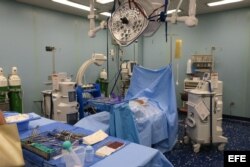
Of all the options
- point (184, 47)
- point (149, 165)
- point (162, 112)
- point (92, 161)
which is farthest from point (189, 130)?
point (184, 47)

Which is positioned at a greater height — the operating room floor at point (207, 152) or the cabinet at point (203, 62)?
the cabinet at point (203, 62)

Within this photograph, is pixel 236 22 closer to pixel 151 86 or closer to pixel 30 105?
pixel 151 86

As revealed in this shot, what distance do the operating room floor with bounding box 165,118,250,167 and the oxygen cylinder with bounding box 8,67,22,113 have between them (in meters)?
2.97

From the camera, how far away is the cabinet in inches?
196

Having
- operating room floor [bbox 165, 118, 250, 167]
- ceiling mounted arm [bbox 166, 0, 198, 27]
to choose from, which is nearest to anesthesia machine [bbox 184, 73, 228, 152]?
operating room floor [bbox 165, 118, 250, 167]

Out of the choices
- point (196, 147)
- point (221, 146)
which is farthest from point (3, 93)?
point (221, 146)

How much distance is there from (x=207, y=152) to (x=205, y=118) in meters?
0.58

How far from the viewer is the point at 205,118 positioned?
10.1ft

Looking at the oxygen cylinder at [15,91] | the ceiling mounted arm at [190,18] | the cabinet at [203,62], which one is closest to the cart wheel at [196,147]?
the ceiling mounted arm at [190,18]

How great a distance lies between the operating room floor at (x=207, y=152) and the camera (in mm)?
2859

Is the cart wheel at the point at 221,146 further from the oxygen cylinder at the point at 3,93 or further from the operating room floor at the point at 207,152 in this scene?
the oxygen cylinder at the point at 3,93

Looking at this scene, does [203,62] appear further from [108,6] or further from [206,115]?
[108,6]

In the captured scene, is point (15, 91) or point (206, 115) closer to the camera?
point (206, 115)

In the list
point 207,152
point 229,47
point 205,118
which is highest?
point 229,47
